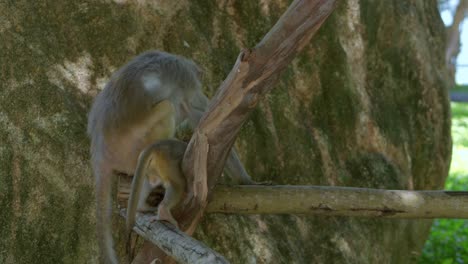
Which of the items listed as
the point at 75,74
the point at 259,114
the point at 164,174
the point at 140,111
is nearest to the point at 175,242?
the point at 164,174

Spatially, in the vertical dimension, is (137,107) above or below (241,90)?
below

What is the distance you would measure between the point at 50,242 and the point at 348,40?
9.82 feet

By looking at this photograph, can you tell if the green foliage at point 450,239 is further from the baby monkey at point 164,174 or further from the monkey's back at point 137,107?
the baby monkey at point 164,174

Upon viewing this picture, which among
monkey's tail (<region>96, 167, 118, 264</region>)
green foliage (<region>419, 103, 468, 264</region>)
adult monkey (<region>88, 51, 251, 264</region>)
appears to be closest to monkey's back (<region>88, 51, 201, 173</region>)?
adult monkey (<region>88, 51, 251, 264</region>)

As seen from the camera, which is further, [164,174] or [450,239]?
[450,239]

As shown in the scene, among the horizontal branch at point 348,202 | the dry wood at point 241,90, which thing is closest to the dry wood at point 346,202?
the horizontal branch at point 348,202

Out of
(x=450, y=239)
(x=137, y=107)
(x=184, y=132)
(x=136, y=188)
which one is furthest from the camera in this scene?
(x=450, y=239)

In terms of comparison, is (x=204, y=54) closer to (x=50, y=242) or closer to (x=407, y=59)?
(x=50, y=242)

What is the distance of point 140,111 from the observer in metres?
3.86

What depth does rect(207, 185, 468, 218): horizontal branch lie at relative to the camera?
10.8 feet

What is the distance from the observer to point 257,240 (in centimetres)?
462

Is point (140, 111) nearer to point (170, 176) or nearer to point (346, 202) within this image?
point (170, 176)

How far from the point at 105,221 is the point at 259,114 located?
187 cm

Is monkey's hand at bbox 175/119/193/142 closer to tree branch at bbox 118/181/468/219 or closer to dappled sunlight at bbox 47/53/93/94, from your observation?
dappled sunlight at bbox 47/53/93/94
